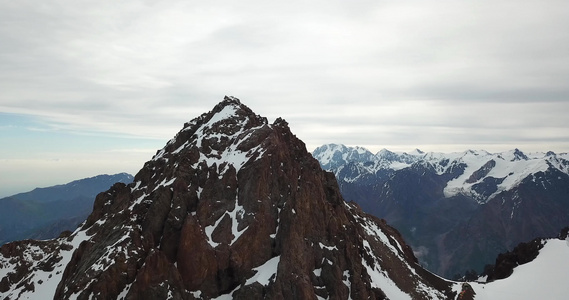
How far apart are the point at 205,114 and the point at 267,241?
56.0m

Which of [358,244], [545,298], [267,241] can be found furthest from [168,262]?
[545,298]

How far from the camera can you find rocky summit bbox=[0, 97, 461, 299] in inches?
2968

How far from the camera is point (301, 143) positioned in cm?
11944

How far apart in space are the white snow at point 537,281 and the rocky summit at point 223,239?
535 inches

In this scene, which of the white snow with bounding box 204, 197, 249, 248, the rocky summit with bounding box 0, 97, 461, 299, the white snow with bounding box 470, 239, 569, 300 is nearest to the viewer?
the rocky summit with bounding box 0, 97, 461, 299

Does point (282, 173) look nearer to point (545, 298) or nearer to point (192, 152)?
point (192, 152)

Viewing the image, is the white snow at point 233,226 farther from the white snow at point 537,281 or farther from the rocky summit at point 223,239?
the white snow at point 537,281

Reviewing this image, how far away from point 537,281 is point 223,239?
11415 cm

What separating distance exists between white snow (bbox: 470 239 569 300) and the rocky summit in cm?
1359

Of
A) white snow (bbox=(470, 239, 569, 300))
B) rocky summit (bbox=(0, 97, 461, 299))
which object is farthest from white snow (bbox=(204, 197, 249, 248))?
white snow (bbox=(470, 239, 569, 300))

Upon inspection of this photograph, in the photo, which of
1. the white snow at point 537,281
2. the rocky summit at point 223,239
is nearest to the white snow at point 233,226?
the rocky summit at point 223,239

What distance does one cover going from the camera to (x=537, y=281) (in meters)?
131

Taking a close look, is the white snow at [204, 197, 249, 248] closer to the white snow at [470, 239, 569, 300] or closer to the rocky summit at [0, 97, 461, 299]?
the rocky summit at [0, 97, 461, 299]

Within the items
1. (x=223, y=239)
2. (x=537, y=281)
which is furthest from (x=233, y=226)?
(x=537, y=281)
